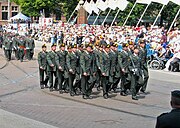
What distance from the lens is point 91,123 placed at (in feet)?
36.3

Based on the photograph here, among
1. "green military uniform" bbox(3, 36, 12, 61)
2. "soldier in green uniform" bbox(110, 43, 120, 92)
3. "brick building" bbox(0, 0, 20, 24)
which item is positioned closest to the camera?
"soldier in green uniform" bbox(110, 43, 120, 92)

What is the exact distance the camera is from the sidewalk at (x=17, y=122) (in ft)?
34.0

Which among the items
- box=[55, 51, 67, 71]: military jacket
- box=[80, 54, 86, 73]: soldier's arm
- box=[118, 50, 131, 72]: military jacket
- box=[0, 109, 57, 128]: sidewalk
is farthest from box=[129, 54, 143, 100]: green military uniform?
box=[0, 109, 57, 128]: sidewalk

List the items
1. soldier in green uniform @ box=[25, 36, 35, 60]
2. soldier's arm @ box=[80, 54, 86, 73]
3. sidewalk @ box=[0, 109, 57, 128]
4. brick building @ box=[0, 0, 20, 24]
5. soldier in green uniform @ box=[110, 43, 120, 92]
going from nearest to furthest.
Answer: sidewalk @ box=[0, 109, 57, 128] < soldier's arm @ box=[80, 54, 86, 73] < soldier in green uniform @ box=[110, 43, 120, 92] < soldier in green uniform @ box=[25, 36, 35, 60] < brick building @ box=[0, 0, 20, 24]

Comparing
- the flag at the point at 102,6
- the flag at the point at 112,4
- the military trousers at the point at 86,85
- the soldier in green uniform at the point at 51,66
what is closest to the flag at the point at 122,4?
the flag at the point at 112,4

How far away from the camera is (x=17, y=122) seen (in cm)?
1074

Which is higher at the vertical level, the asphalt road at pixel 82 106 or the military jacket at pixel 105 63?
the military jacket at pixel 105 63

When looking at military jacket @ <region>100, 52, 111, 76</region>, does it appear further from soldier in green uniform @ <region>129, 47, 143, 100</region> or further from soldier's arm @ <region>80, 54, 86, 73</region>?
soldier in green uniform @ <region>129, 47, 143, 100</region>

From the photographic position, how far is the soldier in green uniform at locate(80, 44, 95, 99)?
14.6m

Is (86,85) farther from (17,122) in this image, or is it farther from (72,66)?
(17,122)

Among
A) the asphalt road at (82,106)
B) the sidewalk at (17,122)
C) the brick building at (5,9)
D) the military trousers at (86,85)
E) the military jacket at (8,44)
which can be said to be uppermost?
the brick building at (5,9)

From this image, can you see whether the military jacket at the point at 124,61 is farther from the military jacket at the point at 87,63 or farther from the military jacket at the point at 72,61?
the military jacket at the point at 72,61

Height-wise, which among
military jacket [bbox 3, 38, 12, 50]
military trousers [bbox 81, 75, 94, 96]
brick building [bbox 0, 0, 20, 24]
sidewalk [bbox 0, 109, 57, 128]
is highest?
brick building [bbox 0, 0, 20, 24]

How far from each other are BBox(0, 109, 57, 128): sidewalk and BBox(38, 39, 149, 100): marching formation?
3.69 metres
